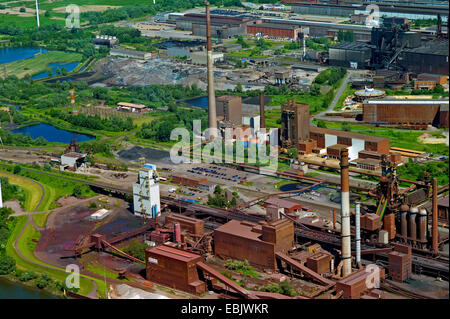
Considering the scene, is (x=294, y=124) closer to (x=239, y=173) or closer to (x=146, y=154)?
(x=239, y=173)

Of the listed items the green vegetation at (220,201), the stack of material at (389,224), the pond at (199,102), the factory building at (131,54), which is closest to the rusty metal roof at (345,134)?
the green vegetation at (220,201)

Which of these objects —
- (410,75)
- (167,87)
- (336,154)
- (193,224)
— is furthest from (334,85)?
(193,224)

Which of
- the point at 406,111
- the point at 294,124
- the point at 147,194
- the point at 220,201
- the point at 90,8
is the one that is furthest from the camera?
the point at 90,8

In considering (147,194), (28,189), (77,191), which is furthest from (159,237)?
(28,189)

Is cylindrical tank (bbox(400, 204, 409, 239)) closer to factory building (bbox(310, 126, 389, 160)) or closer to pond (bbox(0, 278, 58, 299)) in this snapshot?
factory building (bbox(310, 126, 389, 160))

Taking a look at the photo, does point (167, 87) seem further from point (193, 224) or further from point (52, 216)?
point (193, 224)

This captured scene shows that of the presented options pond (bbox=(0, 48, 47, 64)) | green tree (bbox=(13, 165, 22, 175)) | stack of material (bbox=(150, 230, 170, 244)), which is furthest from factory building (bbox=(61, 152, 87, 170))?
pond (bbox=(0, 48, 47, 64))

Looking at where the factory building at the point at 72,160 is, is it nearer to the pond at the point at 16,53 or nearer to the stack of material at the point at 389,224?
the stack of material at the point at 389,224
